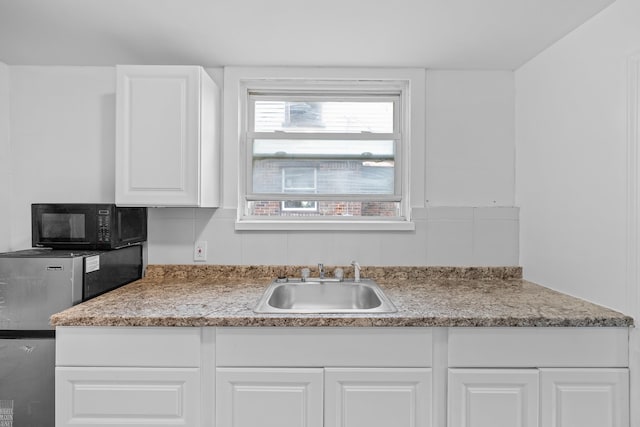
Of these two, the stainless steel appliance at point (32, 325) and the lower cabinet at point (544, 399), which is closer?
the lower cabinet at point (544, 399)

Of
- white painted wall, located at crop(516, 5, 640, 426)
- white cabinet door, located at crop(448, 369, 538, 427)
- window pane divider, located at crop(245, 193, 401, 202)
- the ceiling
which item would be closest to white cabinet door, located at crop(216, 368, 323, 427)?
white cabinet door, located at crop(448, 369, 538, 427)

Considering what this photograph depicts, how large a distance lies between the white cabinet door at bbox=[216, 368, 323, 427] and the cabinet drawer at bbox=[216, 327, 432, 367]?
0.12 ft

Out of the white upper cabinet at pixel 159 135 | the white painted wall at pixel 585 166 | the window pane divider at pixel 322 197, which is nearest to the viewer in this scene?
the white painted wall at pixel 585 166

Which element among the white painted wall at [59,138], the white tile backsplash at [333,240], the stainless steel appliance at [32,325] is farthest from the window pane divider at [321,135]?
the stainless steel appliance at [32,325]

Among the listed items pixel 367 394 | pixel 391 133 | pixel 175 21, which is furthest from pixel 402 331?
pixel 175 21

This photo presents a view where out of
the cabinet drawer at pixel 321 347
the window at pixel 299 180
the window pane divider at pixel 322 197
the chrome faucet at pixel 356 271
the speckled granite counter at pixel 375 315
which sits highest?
the window at pixel 299 180

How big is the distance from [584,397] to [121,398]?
1.80 metres

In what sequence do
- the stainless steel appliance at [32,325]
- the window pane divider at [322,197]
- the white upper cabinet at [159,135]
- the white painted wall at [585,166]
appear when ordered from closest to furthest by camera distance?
the white painted wall at [585,166], the stainless steel appliance at [32,325], the white upper cabinet at [159,135], the window pane divider at [322,197]

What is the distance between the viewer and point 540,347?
4.94ft

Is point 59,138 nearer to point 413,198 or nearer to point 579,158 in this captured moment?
point 413,198

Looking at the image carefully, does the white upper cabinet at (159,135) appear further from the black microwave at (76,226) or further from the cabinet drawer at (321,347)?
the cabinet drawer at (321,347)

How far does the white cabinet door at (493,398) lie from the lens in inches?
58.7

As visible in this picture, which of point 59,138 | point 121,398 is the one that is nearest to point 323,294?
point 121,398

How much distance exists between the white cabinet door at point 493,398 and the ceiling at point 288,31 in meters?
1.47
